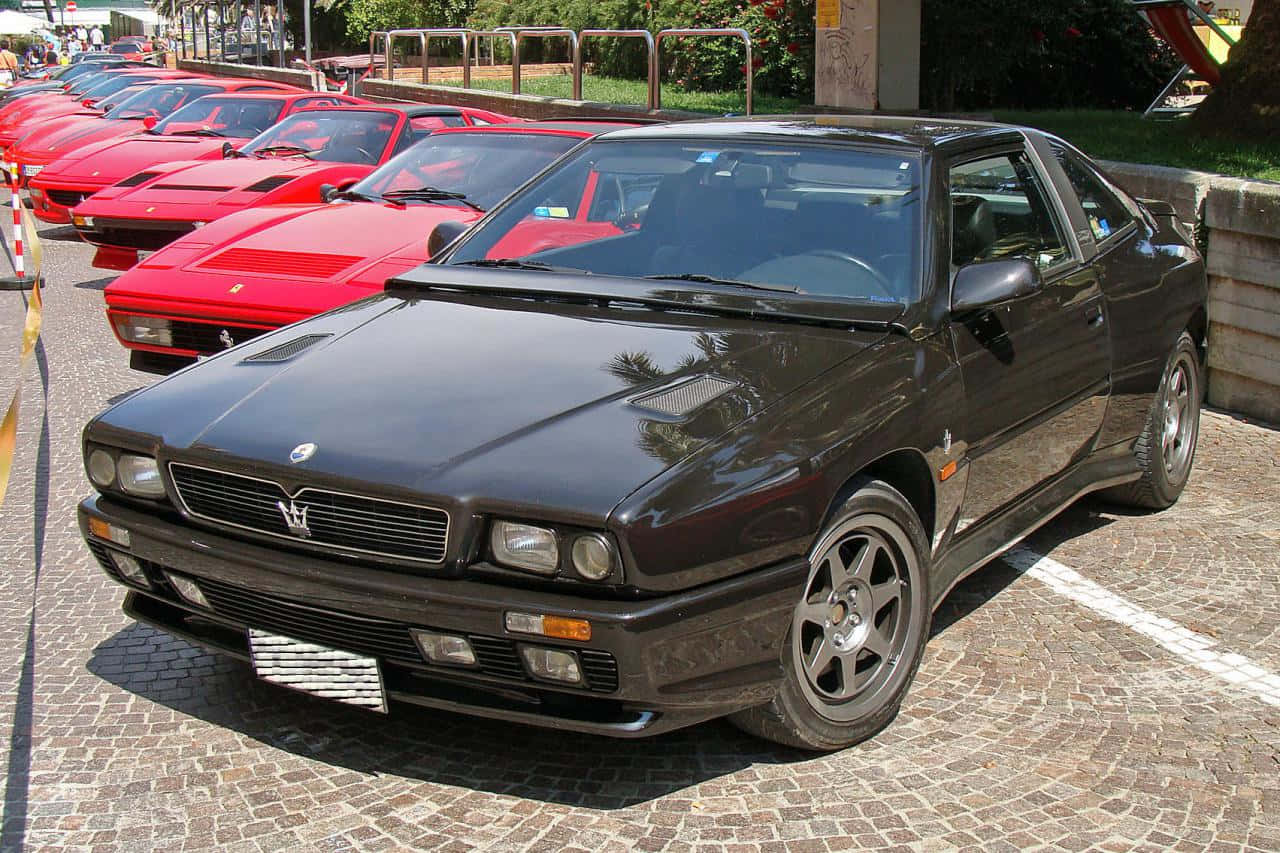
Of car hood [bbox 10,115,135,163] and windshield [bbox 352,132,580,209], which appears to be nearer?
windshield [bbox 352,132,580,209]

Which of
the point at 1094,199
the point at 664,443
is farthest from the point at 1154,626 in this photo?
the point at 664,443

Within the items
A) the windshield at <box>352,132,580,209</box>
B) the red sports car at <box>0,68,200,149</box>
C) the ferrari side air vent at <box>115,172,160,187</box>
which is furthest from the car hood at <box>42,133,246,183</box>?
the red sports car at <box>0,68,200,149</box>

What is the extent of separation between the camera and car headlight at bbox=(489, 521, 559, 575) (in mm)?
3025

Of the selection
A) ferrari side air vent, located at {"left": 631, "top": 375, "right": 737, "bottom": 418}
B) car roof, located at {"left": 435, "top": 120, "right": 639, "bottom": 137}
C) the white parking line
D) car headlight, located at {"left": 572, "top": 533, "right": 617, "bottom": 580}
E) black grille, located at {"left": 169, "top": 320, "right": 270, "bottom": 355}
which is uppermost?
car roof, located at {"left": 435, "top": 120, "right": 639, "bottom": 137}

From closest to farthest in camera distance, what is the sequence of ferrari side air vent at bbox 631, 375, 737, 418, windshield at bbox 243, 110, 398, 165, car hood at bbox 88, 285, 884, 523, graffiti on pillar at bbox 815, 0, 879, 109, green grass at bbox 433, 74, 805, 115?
1. car hood at bbox 88, 285, 884, 523
2. ferrari side air vent at bbox 631, 375, 737, 418
3. windshield at bbox 243, 110, 398, 165
4. graffiti on pillar at bbox 815, 0, 879, 109
5. green grass at bbox 433, 74, 805, 115

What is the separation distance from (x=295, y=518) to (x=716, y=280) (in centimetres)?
152

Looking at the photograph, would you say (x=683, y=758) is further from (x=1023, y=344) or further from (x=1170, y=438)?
(x=1170, y=438)

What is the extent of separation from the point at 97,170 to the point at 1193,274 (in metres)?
9.50

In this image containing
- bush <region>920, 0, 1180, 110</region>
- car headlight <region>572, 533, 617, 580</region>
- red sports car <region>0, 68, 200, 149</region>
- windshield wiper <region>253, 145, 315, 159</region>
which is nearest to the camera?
car headlight <region>572, 533, 617, 580</region>

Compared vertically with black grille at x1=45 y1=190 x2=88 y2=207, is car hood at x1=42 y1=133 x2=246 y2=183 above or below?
above

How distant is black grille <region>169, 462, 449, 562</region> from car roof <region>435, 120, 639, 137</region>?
4.74m

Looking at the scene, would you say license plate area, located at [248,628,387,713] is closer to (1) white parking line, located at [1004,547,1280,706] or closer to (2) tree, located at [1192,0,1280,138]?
(1) white parking line, located at [1004,547,1280,706]

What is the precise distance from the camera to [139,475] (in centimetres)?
361

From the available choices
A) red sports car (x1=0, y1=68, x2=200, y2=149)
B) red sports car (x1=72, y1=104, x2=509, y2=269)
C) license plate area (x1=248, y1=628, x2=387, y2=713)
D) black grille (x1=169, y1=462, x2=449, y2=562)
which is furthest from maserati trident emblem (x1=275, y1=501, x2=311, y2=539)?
red sports car (x1=0, y1=68, x2=200, y2=149)
